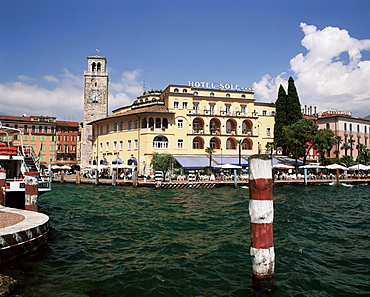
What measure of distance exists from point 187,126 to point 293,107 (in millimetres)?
18447

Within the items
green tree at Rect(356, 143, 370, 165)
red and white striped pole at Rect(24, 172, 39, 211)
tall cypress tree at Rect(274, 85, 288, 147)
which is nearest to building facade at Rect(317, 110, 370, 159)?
green tree at Rect(356, 143, 370, 165)

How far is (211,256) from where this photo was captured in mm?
8594

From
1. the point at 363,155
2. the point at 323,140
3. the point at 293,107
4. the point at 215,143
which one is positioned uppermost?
Answer: the point at 293,107

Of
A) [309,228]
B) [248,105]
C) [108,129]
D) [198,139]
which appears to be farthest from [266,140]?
[309,228]

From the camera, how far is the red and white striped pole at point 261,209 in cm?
557

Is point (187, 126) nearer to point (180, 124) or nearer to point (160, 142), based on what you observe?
point (180, 124)

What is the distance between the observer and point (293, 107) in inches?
2045

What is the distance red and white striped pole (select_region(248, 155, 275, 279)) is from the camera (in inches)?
219

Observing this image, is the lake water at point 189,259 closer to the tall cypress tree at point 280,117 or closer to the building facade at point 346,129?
the tall cypress tree at point 280,117

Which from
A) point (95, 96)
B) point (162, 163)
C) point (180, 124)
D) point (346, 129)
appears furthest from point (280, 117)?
point (95, 96)

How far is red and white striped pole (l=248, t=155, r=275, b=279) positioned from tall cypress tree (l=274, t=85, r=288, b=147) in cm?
4801

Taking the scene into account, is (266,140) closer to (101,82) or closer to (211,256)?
(101,82)

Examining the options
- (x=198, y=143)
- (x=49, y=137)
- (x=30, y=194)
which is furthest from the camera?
(x=49, y=137)

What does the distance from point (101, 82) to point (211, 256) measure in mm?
53571
